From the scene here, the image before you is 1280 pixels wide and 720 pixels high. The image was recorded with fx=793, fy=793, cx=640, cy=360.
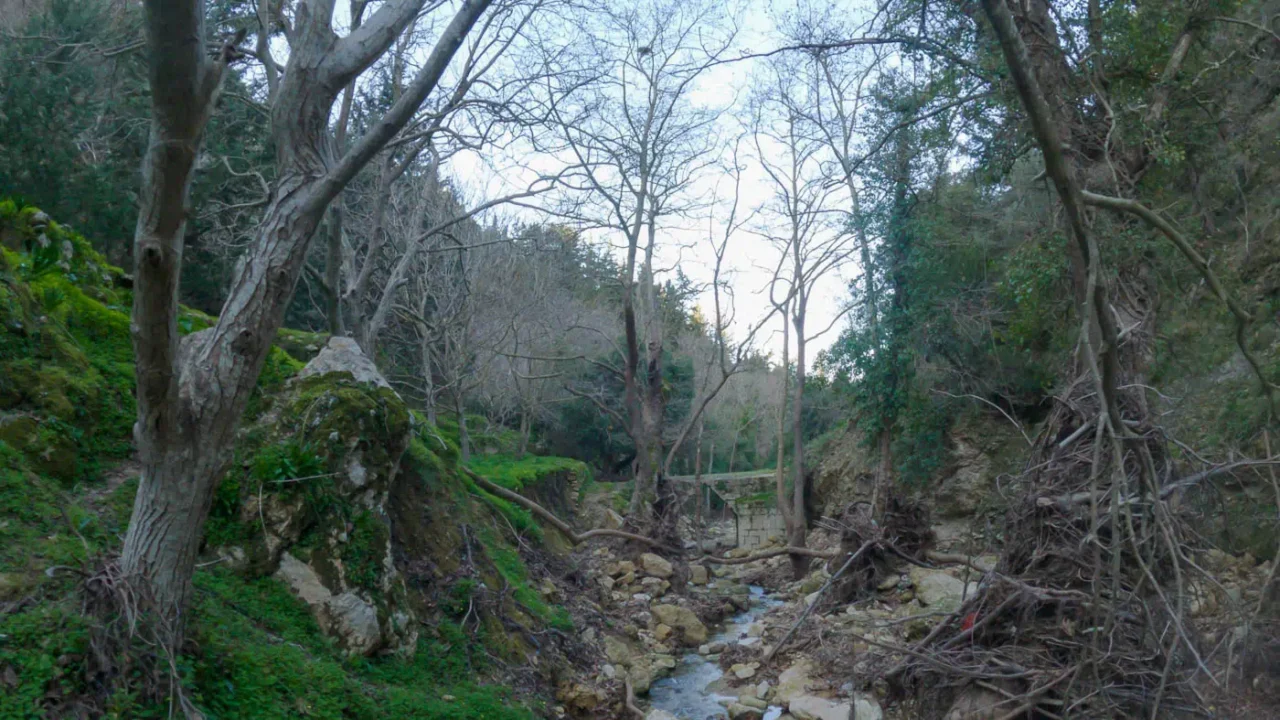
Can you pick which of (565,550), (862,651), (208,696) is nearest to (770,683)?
(862,651)

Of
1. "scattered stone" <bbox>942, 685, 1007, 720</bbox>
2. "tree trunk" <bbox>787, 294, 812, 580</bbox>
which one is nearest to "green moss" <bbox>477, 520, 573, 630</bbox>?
"scattered stone" <bbox>942, 685, 1007, 720</bbox>

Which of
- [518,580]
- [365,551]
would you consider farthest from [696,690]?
[365,551]

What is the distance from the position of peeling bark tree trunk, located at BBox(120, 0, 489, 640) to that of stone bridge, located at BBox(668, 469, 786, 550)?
19.1 meters

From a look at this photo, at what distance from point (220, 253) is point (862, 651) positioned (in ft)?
37.5

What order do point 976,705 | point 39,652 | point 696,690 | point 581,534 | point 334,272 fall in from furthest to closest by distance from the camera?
1. point 581,534
2. point 696,690
3. point 334,272
4. point 976,705
5. point 39,652

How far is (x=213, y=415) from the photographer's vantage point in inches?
148

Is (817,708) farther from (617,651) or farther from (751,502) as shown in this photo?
(751,502)

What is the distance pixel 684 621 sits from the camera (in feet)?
37.6

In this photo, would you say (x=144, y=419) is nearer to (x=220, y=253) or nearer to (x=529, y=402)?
(x=220, y=253)

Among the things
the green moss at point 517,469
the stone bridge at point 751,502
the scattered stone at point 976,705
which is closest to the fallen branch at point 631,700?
the scattered stone at point 976,705

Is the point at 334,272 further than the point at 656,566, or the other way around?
the point at 656,566

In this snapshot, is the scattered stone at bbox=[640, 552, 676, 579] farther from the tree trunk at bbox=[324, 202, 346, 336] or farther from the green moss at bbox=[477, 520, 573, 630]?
the tree trunk at bbox=[324, 202, 346, 336]

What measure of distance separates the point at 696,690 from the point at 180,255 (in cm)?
769

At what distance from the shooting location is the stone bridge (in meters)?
23.3
